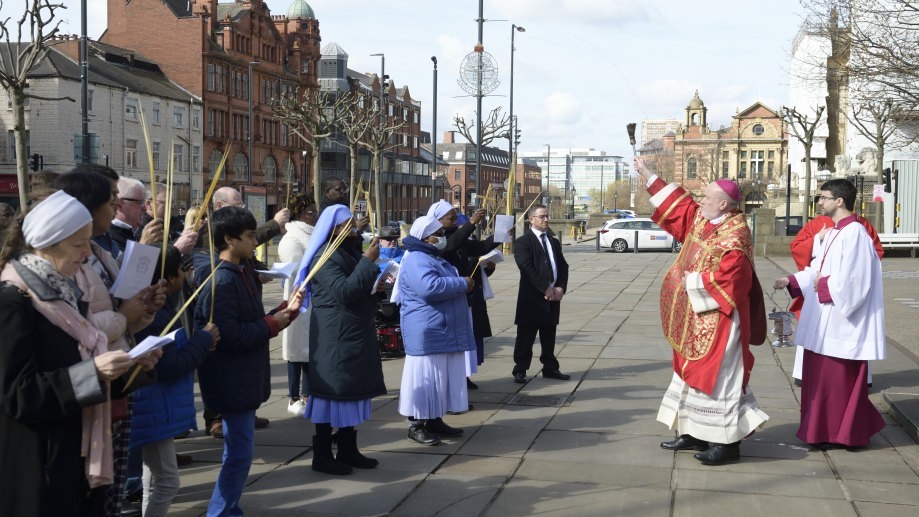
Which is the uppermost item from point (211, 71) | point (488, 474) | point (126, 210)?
point (211, 71)

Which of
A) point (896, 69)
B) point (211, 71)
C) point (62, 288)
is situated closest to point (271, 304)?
point (896, 69)

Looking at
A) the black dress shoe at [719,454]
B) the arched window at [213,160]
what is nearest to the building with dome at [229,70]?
the arched window at [213,160]

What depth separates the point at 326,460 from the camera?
5.86 meters

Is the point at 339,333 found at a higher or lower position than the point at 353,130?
lower

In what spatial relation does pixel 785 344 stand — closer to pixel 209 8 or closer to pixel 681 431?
pixel 681 431

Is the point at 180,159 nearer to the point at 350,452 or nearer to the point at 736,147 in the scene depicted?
the point at 350,452

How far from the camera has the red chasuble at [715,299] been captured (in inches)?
241

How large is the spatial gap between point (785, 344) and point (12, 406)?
5539 millimetres

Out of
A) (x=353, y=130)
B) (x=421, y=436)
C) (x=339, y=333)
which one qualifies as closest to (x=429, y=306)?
(x=421, y=436)

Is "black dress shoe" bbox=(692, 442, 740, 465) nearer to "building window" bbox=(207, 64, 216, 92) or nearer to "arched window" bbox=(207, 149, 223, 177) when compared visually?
"arched window" bbox=(207, 149, 223, 177)

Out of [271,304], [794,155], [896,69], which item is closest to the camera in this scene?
[896,69]

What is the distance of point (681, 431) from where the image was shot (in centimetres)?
633

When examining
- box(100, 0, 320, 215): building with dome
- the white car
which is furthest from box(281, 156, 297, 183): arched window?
the white car

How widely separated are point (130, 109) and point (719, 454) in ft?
162
